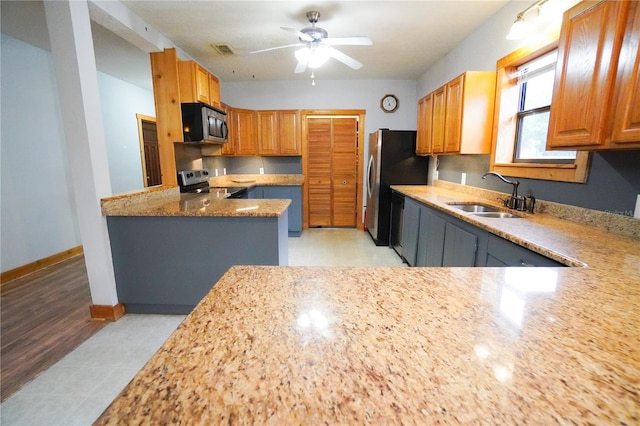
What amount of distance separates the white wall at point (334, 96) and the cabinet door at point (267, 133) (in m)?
0.25

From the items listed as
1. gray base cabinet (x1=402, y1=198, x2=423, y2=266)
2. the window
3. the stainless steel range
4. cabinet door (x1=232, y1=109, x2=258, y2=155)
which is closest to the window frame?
the window

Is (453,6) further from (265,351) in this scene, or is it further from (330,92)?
(265,351)

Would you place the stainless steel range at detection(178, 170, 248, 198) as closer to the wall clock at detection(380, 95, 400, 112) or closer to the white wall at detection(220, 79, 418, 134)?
the white wall at detection(220, 79, 418, 134)

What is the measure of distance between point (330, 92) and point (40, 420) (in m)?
4.93

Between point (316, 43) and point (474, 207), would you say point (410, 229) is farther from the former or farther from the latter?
point (316, 43)

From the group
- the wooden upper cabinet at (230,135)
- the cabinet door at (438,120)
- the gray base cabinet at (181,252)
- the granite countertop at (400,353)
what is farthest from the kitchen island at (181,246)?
the wooden upper cabinet at (230,135)

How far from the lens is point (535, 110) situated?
7.50 ft

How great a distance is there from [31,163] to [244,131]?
2680 mm

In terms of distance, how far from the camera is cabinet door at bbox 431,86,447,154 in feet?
10.1

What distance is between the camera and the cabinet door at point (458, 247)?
196 centimetres

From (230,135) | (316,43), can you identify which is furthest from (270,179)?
(316,43)

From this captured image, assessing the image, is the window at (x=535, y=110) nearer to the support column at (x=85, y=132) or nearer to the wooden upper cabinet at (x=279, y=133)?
the wooden upper cabinet at (x=279, y=133)

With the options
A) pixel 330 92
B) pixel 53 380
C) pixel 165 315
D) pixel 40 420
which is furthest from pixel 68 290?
pixel 330 92

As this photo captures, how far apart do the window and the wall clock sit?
251 centimetres
